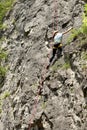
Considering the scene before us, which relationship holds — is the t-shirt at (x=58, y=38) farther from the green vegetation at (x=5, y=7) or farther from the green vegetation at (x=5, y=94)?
the green vegetation at (x=5, y=7)

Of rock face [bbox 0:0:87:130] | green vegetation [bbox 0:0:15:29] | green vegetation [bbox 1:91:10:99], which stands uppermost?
green vegetation [bbox 0:0:15:29]

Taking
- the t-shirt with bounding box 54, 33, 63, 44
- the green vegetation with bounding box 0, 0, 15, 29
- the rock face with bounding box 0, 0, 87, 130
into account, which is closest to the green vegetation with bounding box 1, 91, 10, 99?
the rock face with bounding box 0, 0, 87, 130

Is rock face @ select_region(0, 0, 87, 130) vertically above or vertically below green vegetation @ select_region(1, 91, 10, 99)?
above

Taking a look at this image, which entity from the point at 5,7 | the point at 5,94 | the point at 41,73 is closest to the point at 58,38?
the point at 41,73

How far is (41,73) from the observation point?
46.2 feet

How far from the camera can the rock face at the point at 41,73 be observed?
11.7 meters

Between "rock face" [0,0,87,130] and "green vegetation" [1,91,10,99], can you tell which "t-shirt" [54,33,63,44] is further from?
"green vegetation" [1,91,10,99]

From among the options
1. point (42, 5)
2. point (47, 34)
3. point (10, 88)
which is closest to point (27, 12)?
point (42, 5)

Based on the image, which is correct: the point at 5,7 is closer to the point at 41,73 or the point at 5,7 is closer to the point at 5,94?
the point at 5,94

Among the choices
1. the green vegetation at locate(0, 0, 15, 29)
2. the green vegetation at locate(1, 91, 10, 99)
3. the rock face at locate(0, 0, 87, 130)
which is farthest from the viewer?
the green vegetation at locate(0, 0, 15, 29)

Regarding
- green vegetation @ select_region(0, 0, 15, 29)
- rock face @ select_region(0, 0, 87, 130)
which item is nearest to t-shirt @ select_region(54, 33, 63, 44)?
rock face @ select_region(0, 0, 87, 130)

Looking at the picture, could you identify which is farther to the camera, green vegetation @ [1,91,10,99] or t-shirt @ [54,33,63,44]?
green vegetation @ [1,91,10,99]

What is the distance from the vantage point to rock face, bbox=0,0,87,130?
1167cm

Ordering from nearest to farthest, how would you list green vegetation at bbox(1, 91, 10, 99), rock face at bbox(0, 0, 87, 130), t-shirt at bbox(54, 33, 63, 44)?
rock face at bbox(0, 0, 87, 130), t-shirt at bbox(54, 33, 63, 44), green vegetation at bbox(1, 91, 10, 99)
